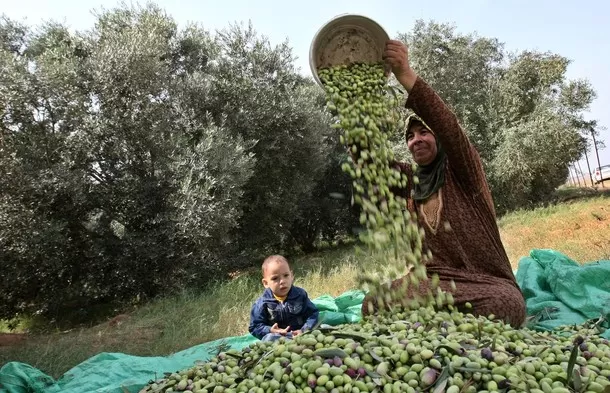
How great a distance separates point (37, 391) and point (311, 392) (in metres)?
2.12

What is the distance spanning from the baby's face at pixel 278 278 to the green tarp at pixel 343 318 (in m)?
0.37

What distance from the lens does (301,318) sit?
370 cm

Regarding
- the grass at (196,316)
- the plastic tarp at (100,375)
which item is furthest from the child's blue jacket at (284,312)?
the grass at (196,316)

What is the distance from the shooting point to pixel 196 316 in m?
6.25

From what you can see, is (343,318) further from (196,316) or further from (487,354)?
(196,316)

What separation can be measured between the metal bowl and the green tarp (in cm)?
179

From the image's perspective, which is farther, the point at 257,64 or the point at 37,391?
the point at 257,64

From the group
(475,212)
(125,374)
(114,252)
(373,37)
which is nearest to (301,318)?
(125,374)

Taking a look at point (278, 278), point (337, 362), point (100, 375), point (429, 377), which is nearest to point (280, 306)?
point (278, 278)

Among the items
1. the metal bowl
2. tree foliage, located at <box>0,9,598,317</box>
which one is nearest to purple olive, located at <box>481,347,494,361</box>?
the metal bowl

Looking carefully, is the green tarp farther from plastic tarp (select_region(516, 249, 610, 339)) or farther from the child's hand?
the child's hand

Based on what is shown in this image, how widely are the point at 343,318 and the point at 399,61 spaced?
2279 millimetres

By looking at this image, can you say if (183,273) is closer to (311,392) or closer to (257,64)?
(257,64)

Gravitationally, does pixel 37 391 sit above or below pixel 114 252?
below
